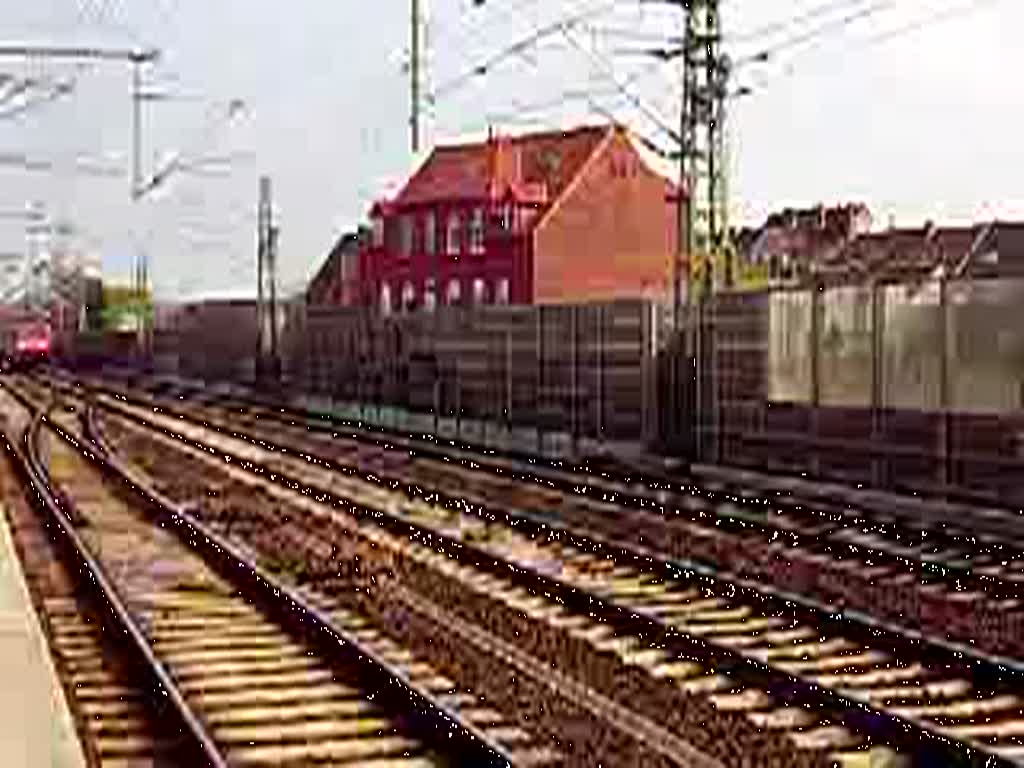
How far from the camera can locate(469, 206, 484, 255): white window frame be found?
84.4m

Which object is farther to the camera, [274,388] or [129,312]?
[129,312]

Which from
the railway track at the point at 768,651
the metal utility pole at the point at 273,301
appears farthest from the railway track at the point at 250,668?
the metal utility pole at the point at 273,301

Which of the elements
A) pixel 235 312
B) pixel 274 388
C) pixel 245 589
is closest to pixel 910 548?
pixel 245 589

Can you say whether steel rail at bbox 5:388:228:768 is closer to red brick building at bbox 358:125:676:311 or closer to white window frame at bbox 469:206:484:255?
red brick building at bbox 358:125:676:311

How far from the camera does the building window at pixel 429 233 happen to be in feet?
291

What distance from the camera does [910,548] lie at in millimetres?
18859

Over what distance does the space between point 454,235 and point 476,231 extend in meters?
2.08

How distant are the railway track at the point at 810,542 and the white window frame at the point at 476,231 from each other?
5285 cm

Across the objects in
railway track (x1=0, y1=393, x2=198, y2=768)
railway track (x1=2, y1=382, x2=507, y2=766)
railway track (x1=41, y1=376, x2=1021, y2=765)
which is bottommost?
railway track (x1=0, y1=393, x2=198, y2=768)

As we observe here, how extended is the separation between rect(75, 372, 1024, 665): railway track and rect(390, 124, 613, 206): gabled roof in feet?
175

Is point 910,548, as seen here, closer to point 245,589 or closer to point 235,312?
point 245,589

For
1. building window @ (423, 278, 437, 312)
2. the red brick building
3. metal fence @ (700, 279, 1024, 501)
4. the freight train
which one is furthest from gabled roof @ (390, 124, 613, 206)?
metal fence @ (700, 279, 1024, 501)

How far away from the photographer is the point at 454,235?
86938 mm

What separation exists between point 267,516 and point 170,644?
956cm
